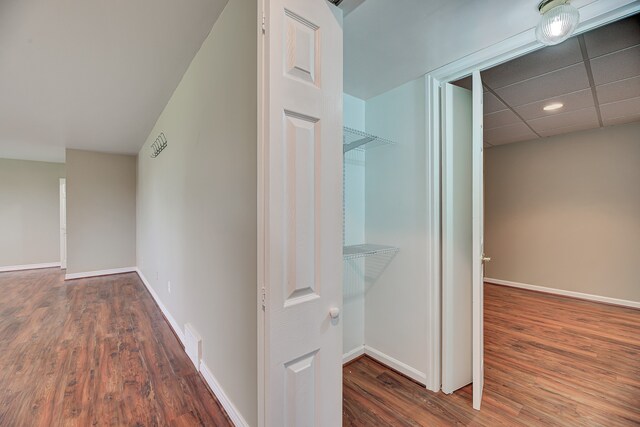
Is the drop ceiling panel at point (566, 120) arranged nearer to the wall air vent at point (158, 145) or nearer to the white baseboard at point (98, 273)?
the wall air vent at point (158, 145)

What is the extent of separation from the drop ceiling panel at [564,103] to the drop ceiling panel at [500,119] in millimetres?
91

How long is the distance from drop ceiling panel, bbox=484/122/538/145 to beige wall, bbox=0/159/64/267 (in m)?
8.84

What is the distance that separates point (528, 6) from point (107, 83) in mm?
3266

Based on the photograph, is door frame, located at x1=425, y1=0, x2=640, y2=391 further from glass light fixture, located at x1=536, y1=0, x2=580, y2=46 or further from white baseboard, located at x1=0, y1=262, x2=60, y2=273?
white baseboard, located at x1=0, y1=262, x2=60, y2=273

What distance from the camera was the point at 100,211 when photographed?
5.43 metres

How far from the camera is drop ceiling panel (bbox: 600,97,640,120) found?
282 cm

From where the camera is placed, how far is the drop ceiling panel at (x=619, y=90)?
2330 millimetres

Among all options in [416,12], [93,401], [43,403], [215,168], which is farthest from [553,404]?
[43,403]

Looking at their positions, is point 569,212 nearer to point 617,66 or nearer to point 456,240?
point 617,66

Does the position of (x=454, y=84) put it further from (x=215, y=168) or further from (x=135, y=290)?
(x=135, y=290)

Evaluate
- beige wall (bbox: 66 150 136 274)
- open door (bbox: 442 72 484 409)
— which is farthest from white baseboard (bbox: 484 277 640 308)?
beige wall (bbox: 66 150 136 274)

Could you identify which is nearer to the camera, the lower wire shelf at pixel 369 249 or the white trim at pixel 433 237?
the white trim at pixel 433 237

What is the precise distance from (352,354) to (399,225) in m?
1.19

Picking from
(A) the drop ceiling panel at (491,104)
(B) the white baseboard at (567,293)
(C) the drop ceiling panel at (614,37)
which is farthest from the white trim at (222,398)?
(B) the white baseboard at (567,293)
